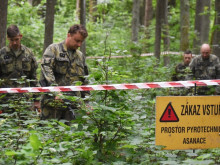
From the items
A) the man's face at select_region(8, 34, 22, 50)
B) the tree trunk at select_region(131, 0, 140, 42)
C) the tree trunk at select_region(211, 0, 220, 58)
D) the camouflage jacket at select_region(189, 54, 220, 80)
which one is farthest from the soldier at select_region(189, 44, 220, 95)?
the tree trunk at select_region(131, 0, 140, 42)

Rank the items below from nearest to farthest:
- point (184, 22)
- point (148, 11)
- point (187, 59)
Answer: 1. point (187, 59)
2. point (184, 22)
3. point (148, 11)

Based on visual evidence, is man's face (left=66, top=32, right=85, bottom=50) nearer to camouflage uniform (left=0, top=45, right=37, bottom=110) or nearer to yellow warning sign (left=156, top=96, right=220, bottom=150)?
camouflage uniform (left=0, top=45, right=37, bottom=110)

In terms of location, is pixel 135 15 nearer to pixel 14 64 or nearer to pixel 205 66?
pixel 205 66

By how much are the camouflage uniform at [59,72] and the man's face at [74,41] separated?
97 mm

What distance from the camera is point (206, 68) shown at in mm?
11500

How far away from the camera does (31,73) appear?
25.9 ft

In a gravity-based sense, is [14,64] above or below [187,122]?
above

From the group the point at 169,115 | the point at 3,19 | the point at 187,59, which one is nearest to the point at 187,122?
the point at 169,115

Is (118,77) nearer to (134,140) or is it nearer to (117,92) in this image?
(117,92)

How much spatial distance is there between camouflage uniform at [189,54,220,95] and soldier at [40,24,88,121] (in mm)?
4864

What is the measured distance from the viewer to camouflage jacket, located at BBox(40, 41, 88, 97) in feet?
23.2

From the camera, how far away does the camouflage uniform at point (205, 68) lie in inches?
447

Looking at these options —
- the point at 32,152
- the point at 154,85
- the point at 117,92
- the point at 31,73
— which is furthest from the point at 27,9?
the point at 32,152

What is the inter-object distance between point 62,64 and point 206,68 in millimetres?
5453
